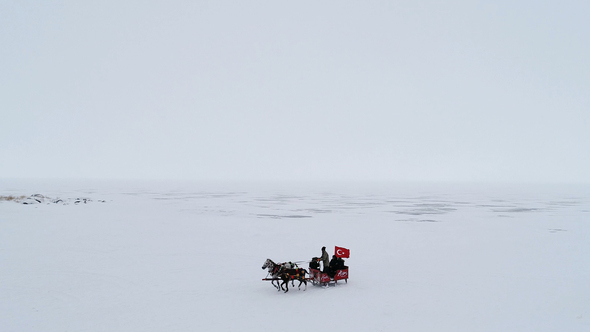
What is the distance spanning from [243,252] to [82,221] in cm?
1646

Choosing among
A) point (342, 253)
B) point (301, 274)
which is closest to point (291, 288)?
point (301, 274)

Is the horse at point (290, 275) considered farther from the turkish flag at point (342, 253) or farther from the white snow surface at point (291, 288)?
the turkish flag at point (342, 253)

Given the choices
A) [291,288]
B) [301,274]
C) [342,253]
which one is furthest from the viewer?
[342,253]

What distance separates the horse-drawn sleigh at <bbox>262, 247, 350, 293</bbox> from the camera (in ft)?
41.0

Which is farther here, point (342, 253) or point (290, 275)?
point (342, 253)

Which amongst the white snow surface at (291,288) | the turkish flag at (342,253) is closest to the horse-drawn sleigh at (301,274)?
the turkish flag at (342,253)

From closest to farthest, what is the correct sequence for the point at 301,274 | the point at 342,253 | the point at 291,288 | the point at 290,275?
the point at 290,275, the point at 301,274, the point at 291,288, the point at 342,253

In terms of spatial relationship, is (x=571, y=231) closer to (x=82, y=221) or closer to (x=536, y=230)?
(x=536, y=230)

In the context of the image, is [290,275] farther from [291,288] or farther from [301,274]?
[291,288]

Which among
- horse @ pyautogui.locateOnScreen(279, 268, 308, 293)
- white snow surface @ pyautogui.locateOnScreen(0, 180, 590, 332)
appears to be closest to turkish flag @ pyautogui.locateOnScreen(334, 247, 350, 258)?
white snow surface @ pyautogui.locateOnScreen(0, 180, 590, 332)

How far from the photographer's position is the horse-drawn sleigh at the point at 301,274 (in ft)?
41.0

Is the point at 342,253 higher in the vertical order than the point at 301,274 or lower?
higher

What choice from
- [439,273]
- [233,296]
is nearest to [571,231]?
[439,273]

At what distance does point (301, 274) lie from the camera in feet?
41.4
